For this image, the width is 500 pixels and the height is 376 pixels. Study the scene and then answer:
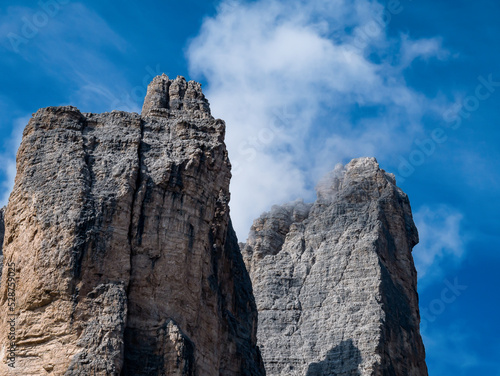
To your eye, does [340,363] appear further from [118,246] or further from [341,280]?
[118,246]

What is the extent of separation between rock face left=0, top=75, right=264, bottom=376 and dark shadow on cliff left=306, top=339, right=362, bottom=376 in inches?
1037

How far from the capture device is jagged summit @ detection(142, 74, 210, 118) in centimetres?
5203

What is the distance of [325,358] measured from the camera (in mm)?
79375

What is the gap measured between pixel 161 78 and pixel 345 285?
32.3 m

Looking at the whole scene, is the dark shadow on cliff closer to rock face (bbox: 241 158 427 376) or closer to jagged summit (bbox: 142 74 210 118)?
rock face (bbox: 241 158 427 376)

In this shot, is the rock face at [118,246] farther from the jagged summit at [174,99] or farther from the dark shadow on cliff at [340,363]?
the dark shadow on cliff at [340,363]

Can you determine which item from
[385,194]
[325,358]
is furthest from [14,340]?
[385,194]

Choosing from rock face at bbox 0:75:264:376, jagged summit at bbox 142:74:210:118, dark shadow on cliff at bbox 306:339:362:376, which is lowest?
rock face at bbox 0:75:264:376

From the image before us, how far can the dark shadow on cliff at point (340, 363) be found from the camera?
7669cm

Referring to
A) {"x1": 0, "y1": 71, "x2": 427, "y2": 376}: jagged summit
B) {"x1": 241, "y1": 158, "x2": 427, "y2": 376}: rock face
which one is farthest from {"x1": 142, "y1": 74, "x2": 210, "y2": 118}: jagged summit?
{"x1": 241, "y1": 158, "x2": 427, "y2": 376}: rock face

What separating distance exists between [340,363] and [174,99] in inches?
1193

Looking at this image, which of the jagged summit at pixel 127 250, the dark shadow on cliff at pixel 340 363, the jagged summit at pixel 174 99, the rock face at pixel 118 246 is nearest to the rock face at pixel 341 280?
the dark shadow on cliff at pixel 340 363

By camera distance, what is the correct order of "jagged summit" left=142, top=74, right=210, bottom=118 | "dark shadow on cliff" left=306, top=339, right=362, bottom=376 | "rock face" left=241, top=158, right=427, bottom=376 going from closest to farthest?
"jagged summit" left=142, top=74, right=210, bottom=118
"dark shadow on cliff" left=306, top=339, right=362, bottom=376
"rock face" left=241, top=158, right=427, bottom=376

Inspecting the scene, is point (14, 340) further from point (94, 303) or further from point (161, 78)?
point (161, 78)
